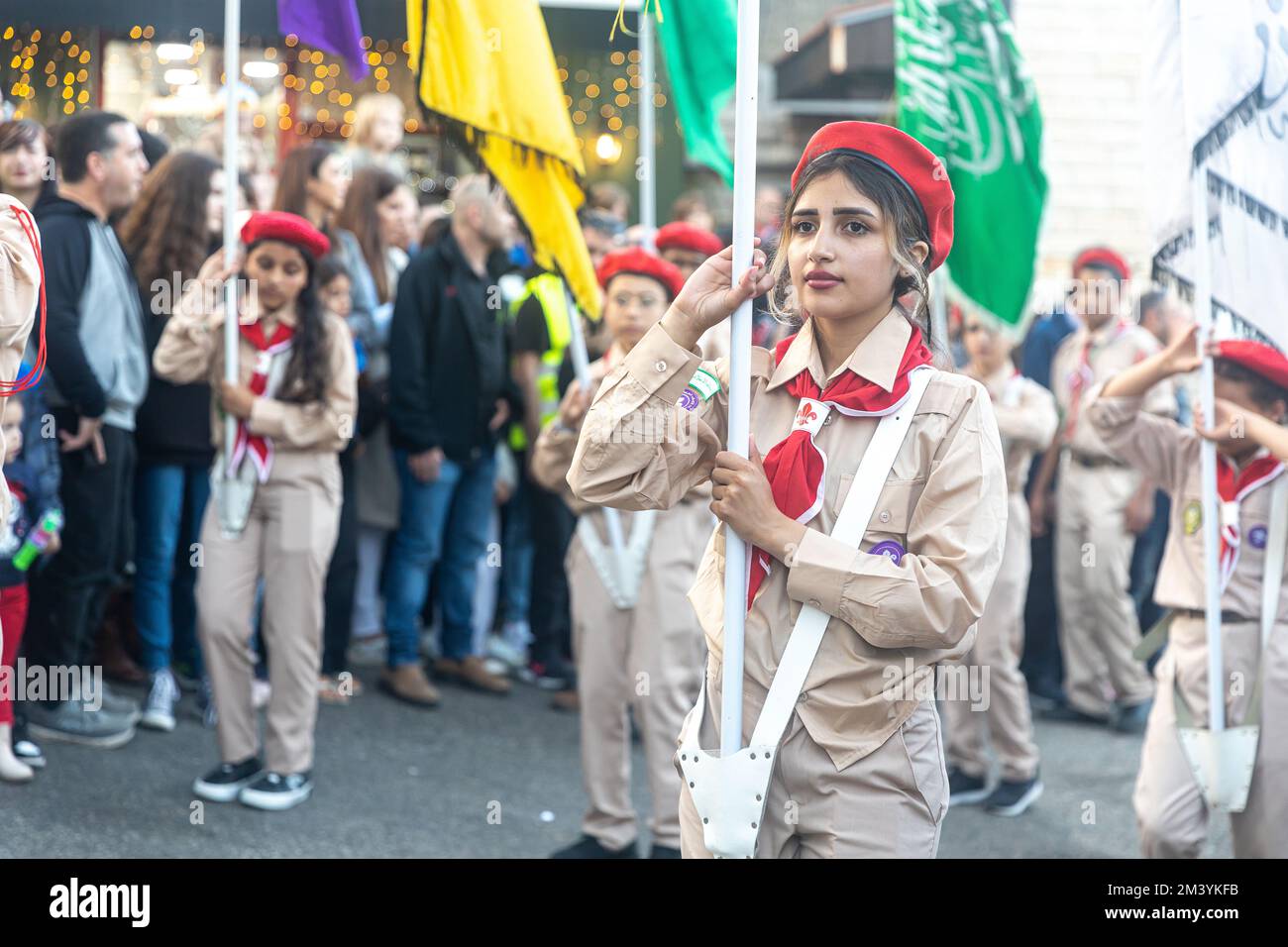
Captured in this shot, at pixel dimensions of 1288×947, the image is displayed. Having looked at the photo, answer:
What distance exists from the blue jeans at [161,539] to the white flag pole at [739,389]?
420cm

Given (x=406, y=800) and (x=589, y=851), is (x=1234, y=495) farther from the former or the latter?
(x=406, y=800)

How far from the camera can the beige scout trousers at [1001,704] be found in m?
6.54

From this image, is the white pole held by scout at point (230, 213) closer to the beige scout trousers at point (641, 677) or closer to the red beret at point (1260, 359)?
the beige scout trousers at point (641, 677)

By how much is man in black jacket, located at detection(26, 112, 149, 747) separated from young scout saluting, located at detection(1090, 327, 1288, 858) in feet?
12.6

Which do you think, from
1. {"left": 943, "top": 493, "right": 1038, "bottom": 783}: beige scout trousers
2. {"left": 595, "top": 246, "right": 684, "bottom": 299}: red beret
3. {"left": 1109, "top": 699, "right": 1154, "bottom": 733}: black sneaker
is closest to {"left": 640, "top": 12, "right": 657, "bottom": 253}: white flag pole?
{"left": 595, "top": 246, "right": 684, "bottom": 299}: red beret

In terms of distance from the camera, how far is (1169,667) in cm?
460

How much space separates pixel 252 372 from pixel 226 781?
1532 millimetres

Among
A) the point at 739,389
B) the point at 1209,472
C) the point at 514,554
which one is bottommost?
the point at 514,554

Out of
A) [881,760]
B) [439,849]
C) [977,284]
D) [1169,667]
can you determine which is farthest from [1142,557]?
[881,760]

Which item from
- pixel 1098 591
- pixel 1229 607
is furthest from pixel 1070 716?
pixel 1229 607

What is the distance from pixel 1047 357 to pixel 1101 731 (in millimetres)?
2451

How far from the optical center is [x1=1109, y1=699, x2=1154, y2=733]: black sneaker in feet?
26.5

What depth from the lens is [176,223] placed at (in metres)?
6.56

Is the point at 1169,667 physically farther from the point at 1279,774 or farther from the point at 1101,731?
the point at 1101,731
